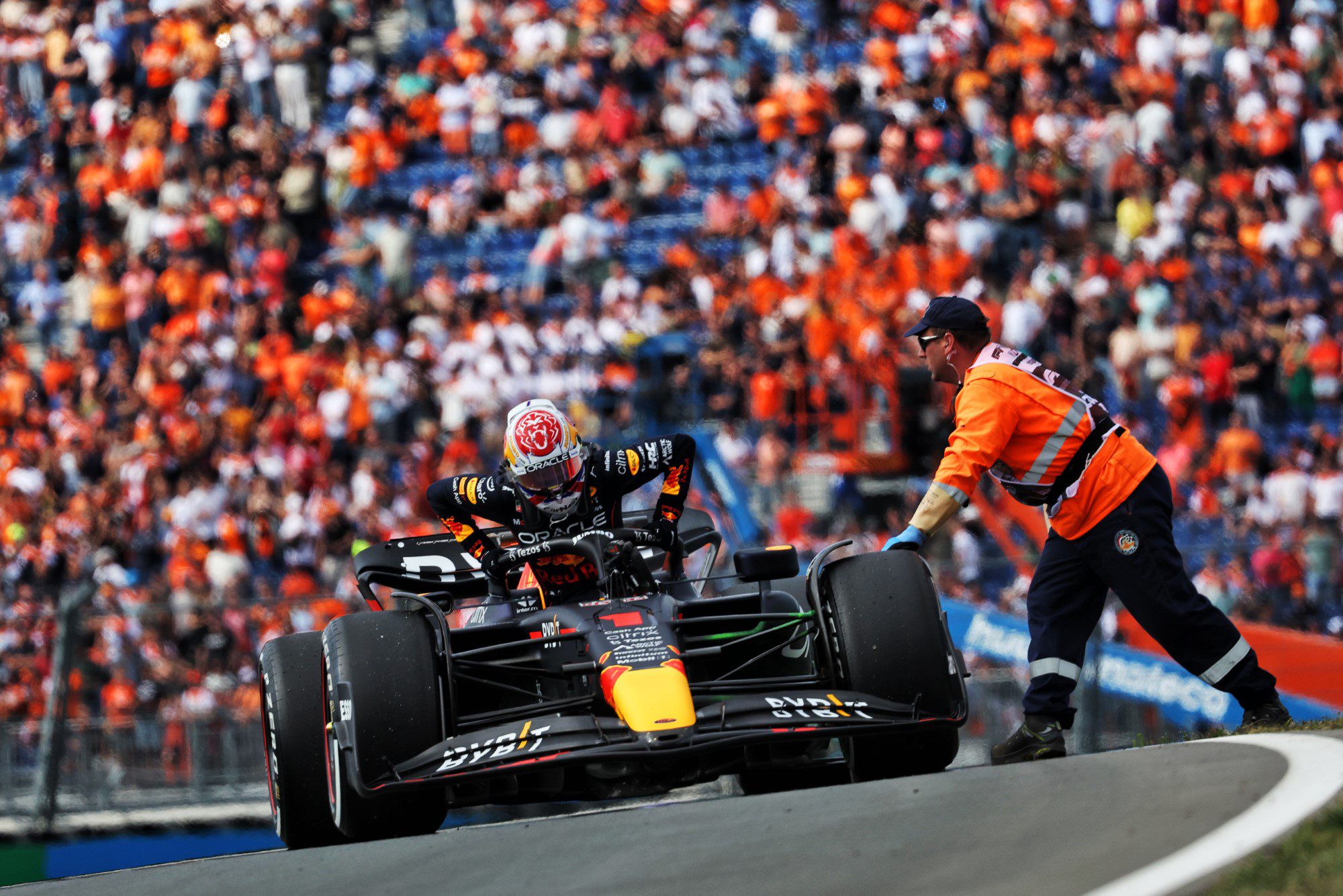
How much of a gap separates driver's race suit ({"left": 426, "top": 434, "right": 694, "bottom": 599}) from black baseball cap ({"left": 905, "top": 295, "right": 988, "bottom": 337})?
4.06 ft

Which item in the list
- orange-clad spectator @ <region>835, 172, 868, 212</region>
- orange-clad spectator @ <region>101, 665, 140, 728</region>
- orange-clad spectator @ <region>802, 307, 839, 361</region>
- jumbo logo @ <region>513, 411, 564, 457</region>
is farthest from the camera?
orange-clad spectator @ <region>835, 172, 868, 212</region>

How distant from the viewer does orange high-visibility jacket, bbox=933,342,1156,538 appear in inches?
254

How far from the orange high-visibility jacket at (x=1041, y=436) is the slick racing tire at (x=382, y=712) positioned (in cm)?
195

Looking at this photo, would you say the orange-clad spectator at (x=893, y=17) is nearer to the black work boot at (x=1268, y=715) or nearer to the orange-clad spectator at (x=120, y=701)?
the orange-clad spectator at (x=120, y=701)

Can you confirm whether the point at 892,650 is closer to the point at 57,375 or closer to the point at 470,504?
the point at 470,504

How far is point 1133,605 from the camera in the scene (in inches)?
257

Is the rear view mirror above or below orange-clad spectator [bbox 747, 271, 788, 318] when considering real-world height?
below

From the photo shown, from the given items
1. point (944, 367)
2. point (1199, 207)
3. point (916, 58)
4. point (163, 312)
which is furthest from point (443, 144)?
point (944, 367)

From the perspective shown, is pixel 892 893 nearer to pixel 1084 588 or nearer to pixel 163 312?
pixel 1084 588

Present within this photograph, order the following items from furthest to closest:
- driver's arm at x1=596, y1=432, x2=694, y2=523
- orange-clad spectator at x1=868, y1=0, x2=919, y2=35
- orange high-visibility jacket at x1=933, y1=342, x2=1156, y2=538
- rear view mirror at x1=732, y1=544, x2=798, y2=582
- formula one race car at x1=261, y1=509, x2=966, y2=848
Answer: orange-clad spectator at x1=868, y1=0, x2=919, y2=35 → driver's arm at x1=596, y1=432, x2=694, y2=523 → rear view mirror at x1=732, y1=544, x2=798, y2=582 → orange high-visibility jacket at x1=933, y1=342, x2=1156, y2=538 → formula one race car at x1=261, y1=509, x2=966, y2=848

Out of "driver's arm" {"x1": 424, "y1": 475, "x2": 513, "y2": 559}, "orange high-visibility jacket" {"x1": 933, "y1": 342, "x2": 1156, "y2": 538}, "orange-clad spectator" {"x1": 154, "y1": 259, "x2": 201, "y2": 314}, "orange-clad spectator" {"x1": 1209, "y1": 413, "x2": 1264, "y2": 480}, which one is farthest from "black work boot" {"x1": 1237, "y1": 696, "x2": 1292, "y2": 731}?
"orange-clad spectator" {"x1": 154, "y1": 259, "x2": 201, "y2": 314}

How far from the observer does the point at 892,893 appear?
13.5ft

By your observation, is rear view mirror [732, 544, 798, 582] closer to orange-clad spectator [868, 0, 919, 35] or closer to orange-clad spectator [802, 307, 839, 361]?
orange-clad spectator [802, 307, 839, 361]

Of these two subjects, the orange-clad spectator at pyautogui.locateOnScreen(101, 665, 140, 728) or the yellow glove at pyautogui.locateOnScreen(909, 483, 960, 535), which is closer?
the yellow glove at pyautogui.locateOnScreen(909, 483, 960, 535)
